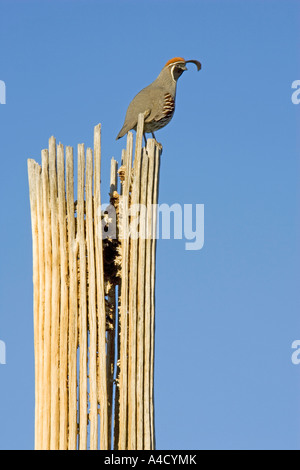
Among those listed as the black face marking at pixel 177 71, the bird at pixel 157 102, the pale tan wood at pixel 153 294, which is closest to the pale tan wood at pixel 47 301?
the pale tan wood at pixel 153 294

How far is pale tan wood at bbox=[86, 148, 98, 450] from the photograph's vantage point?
550 centimetres

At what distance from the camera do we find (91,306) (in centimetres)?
563

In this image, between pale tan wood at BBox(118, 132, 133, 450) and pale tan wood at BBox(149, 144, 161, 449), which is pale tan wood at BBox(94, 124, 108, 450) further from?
pale tan wood at BBox(149, 144, 161, 449)

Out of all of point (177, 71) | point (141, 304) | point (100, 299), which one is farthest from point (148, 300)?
point (177, 71)

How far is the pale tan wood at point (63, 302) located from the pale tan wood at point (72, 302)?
36 millimetres

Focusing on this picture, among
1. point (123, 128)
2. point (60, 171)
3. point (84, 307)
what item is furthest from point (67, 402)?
point (123, 128)

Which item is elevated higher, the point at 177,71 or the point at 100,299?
the point at 177,71

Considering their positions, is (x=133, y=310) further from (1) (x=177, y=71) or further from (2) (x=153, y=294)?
(1) (x=177, y=71)

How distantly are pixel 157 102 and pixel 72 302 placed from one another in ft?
10.6

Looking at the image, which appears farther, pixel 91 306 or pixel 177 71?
pixel 177 71

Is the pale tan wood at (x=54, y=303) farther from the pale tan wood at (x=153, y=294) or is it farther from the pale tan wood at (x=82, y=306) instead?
the pale tan wood at (x=153, y=294)

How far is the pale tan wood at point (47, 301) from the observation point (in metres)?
5.58

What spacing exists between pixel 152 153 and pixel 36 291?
149cm
